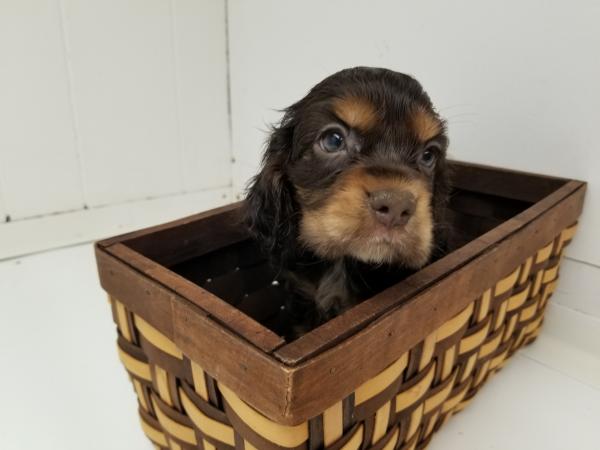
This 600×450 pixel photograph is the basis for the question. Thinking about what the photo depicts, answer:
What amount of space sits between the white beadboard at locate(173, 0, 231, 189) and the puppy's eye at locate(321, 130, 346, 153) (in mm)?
1241

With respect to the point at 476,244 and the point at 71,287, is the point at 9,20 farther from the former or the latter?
the point at 476,244

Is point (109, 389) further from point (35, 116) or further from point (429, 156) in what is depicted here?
point (35, 116)

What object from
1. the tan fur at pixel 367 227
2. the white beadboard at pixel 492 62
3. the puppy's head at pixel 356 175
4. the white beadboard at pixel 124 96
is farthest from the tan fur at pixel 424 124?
the white beadboard at pixel 124 96

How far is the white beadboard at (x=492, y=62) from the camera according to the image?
109 centimetres

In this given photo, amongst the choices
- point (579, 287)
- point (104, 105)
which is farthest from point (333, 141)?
point (104, 105)

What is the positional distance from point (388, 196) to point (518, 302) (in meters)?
0.48

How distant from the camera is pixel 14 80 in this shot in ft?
4.94

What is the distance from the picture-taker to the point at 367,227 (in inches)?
25.2

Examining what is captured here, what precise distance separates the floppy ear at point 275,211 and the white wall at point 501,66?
625mm

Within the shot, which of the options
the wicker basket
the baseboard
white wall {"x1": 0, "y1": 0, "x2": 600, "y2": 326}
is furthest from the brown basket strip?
the baseboard

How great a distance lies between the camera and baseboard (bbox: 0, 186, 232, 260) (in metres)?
1.61

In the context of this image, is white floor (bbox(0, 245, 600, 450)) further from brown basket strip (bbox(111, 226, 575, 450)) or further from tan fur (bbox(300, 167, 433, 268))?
tan fur (bbox(300, 167, 433, 268))

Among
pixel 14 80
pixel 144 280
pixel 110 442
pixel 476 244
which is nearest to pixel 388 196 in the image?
pixel 476 244

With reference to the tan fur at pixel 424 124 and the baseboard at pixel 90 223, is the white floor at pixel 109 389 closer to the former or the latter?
the baseboard at pixel 90 223
